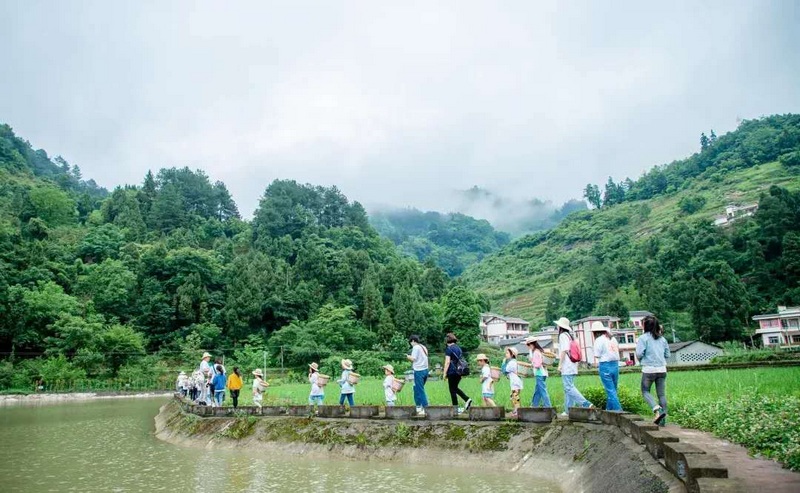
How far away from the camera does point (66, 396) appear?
45594 mm

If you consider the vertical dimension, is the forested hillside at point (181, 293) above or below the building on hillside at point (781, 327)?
above

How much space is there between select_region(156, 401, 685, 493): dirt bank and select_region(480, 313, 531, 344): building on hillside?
69.0 meters

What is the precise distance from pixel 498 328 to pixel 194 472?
242 feet

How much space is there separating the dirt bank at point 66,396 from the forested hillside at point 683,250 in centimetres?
5240

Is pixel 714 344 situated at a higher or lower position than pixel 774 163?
lower

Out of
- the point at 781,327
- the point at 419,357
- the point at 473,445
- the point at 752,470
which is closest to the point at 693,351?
the point at 781,327

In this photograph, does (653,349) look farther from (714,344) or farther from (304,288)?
(304,288)

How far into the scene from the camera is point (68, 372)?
48.3m

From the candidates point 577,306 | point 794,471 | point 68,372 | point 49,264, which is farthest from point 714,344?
point 49,264

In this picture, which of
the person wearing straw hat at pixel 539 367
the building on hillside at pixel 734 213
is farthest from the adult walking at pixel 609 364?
the building on hillside at pixel 734 213

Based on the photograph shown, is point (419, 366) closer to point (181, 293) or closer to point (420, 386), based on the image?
point (420, 386)

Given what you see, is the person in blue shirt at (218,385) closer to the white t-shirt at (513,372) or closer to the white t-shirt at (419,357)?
the white t-shirt at (419,357)

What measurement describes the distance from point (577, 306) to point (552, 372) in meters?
47.0

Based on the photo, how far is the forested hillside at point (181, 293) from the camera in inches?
2094
